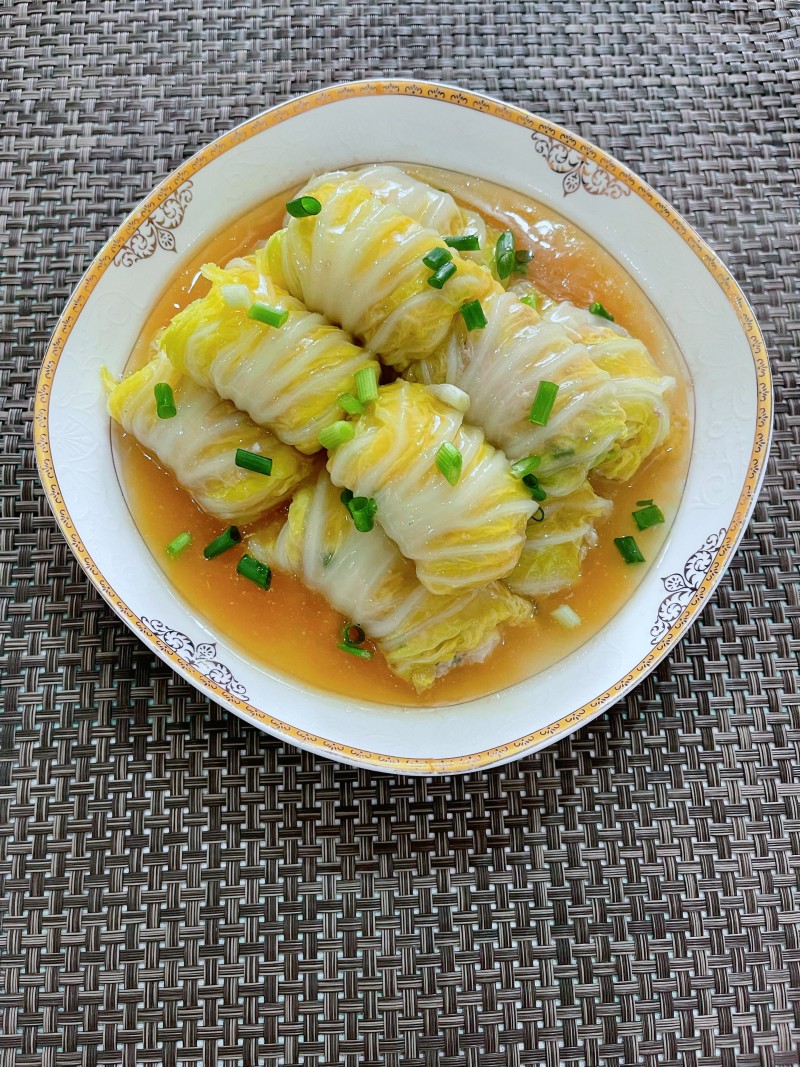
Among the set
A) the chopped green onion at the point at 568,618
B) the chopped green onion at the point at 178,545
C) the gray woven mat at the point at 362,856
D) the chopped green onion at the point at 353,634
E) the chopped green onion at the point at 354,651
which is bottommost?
the gray woven mat at the point at 362,856

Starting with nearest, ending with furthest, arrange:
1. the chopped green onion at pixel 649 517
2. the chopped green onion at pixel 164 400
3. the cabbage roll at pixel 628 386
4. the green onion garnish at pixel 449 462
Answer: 1. the green onion garnish at pixel 449 462
2. the chopped green onion at pixel 164 400
3. the cabbage roll at pixel 628 386
4. the chopped green onion at pixel 649 517

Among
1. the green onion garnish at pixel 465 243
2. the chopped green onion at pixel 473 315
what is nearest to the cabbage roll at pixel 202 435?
the chopped green onion at pixel 473 315

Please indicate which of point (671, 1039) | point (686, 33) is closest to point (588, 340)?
point (686, 33)

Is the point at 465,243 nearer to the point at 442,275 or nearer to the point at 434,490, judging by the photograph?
the point at 442,275

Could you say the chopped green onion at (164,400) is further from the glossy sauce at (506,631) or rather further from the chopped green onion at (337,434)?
the chopped green onion at (337,434)

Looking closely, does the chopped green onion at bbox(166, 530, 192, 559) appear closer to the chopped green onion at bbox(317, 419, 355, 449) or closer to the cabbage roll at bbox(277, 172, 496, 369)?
the chopped green onion at bbox(317, 419, 355, 449)
